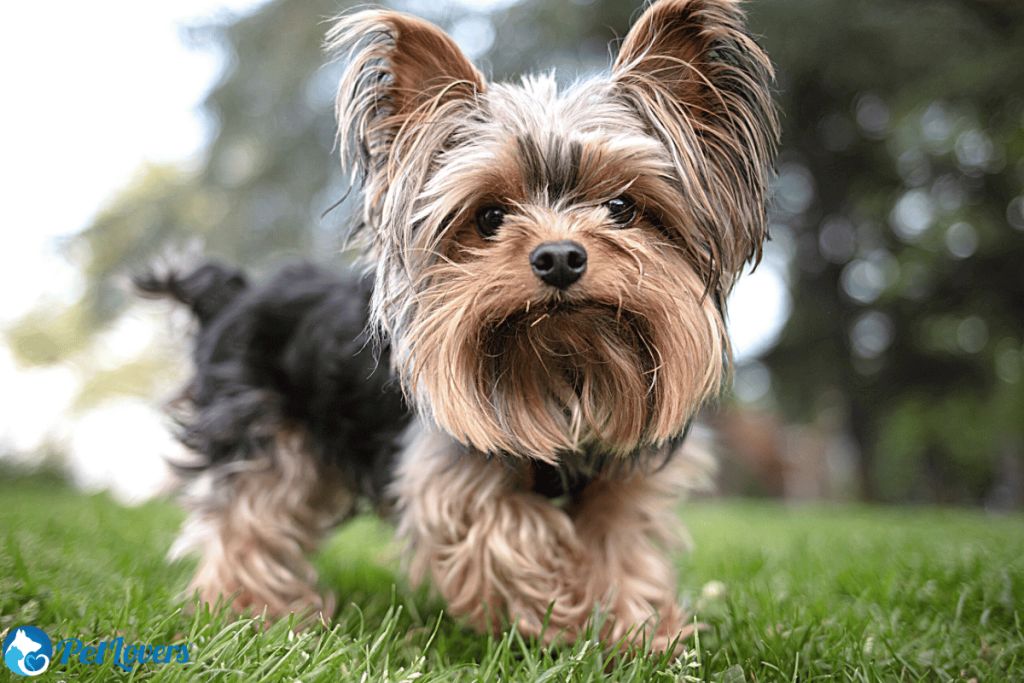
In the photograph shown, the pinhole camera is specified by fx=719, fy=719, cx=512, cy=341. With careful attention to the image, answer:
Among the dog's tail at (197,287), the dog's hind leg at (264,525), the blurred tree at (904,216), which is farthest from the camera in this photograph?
the blurred tree at (904,216)

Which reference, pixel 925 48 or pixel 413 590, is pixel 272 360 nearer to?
pixel 413 590

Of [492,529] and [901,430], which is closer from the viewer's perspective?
[492,529]

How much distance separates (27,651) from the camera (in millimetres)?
1865

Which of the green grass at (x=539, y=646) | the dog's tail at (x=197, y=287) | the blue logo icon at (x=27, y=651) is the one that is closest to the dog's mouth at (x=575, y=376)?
the green grass at (x=539, y=646)

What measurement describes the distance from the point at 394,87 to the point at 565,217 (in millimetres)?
830

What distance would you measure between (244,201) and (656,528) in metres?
11.3

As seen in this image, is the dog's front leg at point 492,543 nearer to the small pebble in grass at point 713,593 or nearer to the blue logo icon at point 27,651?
the small pebble in grass at point 713,593

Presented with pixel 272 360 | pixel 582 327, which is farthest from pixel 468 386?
pixel 272 360

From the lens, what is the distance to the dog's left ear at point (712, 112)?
231 centimetres

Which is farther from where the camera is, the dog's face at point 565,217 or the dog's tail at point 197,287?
the dog's tail at point 197,287

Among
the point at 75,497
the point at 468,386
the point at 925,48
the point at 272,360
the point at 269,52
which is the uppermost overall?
the point at 925,48

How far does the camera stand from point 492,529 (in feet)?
8.12

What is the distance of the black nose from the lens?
2.00 m

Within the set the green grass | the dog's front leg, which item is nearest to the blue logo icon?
the green grass
